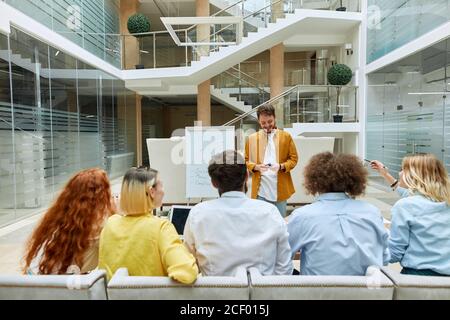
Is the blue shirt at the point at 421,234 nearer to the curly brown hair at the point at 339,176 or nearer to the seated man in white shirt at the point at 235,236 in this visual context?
the curly brown hair at the point at 339,176

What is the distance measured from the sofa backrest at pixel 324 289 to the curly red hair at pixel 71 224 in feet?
2.87

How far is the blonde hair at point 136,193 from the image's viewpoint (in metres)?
1.52

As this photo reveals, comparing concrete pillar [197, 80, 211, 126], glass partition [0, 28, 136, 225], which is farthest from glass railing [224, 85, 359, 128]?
glass partition [0, 28, 136, 225]

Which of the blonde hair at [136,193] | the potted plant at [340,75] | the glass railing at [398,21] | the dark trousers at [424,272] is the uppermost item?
the glass railing at [398,21]

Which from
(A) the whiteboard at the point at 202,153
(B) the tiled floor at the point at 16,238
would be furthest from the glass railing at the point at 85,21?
(A) the whiteboard at the point at 202,153

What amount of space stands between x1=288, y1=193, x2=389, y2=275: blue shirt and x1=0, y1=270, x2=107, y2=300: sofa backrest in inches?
34.3

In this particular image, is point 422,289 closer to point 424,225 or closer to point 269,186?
point 424,225

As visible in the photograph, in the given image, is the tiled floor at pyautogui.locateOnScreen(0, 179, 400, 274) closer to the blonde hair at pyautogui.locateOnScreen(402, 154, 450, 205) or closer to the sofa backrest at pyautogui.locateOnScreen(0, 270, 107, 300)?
the blonde hair at pyautogui.locateOnScreen(402, 154, 450, 205)

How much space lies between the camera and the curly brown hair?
1.65 meters

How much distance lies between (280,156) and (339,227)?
1.71 meters

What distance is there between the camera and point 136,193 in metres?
1.53
